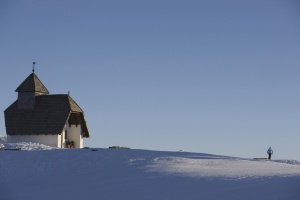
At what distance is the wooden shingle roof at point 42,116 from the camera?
140 feet

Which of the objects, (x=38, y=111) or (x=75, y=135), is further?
(x=75, y=135)

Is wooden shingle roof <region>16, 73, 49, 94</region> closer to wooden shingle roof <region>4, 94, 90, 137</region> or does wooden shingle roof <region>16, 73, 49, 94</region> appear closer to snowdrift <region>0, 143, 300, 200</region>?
wooden shingle roof <region>4, 94, 90, 137</region>

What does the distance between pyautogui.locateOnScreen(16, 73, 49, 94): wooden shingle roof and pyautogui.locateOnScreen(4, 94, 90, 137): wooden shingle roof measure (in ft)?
0.41

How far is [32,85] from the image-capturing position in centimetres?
4462

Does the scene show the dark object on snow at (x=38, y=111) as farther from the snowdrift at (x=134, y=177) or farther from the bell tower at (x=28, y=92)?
the snowdrift at (x=134, y=177)

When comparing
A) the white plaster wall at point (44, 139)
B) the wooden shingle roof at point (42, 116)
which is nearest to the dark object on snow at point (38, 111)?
the wooden shingle roof at point (42, 116)

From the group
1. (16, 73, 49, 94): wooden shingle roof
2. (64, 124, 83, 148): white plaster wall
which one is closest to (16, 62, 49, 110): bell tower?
(16, 73, 49, 94): wooden shingle roof

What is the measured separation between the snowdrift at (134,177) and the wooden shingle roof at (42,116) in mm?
11152

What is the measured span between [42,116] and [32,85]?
3114mm

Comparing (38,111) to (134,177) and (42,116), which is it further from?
(134,177)

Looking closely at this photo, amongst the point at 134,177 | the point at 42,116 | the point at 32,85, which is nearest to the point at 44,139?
the point at 42,116

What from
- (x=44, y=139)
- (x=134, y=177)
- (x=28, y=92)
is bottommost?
(x=134, y=177)

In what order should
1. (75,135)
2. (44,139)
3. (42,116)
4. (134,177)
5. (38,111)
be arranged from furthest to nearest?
(75,135) → (38,111) → (42,116) → (44,139) → (134,177)

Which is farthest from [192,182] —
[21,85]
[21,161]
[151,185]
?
[21,85]
